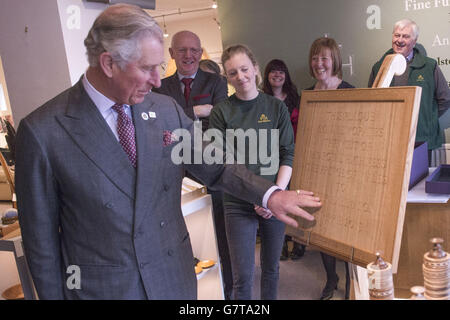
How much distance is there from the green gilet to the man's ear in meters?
3.00

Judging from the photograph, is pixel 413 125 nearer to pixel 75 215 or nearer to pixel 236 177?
pixel 236 177

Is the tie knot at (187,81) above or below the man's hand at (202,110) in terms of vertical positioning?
above

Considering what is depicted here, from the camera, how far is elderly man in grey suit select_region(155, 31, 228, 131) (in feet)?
8.72

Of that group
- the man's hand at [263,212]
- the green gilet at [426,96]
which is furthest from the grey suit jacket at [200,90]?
the green gilet at [426,96]

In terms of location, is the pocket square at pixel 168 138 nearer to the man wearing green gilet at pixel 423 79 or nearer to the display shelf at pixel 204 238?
the display shelf at pixel 204 238

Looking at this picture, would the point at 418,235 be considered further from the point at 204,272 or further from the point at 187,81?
the point at 187,81

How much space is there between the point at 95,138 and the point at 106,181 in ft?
0.44

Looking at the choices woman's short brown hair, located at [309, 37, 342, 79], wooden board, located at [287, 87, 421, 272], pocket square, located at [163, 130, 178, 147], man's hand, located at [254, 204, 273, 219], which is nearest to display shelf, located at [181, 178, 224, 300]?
man's hand, located at [254, 204, 273, 219]

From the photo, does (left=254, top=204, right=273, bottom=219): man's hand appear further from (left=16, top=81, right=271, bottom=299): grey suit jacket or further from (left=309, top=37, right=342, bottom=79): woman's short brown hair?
(left=309, top=37, right=342, bottom=79): woman's short brown hair

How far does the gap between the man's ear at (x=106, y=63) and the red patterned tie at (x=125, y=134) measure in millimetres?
133

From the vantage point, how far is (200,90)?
2688 mm

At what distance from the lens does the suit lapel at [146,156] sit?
1325 millimetres

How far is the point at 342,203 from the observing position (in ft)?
3.77
